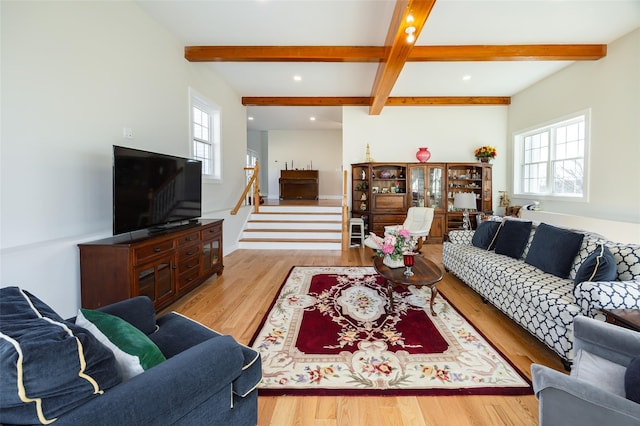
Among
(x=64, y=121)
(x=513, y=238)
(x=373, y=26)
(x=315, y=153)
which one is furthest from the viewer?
(x=315, y=153)

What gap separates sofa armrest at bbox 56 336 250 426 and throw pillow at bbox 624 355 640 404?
146 cm

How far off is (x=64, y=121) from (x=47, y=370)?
2.46m

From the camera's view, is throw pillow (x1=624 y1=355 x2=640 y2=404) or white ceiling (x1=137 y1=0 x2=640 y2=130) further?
white ceiling (x1=137 y1=0 x2=640 y2=130)

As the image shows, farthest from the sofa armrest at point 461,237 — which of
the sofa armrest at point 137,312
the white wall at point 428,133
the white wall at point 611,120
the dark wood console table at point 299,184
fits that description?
the dark wood console table at point 299,184

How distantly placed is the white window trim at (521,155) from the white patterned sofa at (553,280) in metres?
2.16

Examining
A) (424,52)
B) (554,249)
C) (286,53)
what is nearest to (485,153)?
(424,52)

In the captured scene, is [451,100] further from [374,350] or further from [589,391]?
[589,391]

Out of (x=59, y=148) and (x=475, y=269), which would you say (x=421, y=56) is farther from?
(x=59, y=148)

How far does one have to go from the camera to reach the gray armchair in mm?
928

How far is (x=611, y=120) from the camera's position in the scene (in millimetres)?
3965

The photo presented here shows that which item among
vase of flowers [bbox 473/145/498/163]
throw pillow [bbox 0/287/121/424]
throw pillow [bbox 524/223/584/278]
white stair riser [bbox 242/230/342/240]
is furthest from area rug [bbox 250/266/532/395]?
vase of flowers [bbox 473/145/498/163]

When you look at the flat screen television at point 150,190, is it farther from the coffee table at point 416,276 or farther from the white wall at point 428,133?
the white wall at point 428,133

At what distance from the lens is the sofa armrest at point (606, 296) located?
1715 millimetres

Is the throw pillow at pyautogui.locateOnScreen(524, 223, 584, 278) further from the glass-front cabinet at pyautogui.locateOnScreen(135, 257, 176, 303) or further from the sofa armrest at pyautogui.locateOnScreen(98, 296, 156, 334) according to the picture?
the glass-front cabinet at pyautogui.locateOnScreen(135, 257, 176, 303)
